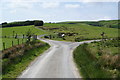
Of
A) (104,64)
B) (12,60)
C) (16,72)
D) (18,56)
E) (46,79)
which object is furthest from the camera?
(18,56)

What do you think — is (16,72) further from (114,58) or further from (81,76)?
(114,58)

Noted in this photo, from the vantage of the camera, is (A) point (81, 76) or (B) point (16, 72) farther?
(B) point (16, 72)

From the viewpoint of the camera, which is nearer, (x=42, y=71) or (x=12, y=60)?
(x=42, y=71)

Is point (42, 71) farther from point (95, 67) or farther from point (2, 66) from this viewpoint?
point (95, 67)

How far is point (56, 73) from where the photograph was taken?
61.3ft

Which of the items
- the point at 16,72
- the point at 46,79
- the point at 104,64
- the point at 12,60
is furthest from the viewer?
the point at 12,60

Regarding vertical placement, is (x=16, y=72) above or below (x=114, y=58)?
below

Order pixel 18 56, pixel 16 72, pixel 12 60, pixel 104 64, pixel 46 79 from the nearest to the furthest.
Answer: pixel 46 79
pixel 104 64
pixel 16 72
pixel 12 60
pixel 18 56

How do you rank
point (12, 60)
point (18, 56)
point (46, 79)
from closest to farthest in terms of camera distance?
1. point (46, 79)
2. point (12, 60)
3. point (18, 56)

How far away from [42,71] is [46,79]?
3144 mm

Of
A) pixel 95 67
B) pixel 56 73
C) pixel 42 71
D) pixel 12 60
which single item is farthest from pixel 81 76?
pixel 12 60

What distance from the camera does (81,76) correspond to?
56.6 feet

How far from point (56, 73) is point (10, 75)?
4281 mm

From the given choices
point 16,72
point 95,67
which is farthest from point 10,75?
point 95,67
